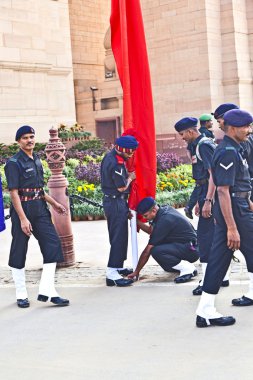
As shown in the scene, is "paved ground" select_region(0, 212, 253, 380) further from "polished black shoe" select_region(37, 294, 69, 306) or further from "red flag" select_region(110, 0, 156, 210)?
"red flag" select_region(110, 0, 156, 210)

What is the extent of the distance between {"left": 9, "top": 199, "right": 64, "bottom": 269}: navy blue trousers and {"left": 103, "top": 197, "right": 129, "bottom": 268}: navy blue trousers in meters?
0.87

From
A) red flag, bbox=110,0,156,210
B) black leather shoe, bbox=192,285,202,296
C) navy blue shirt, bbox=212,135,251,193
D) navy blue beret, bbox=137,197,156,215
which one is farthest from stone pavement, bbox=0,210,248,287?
navy blue shirt, bbox=212,135,251,193

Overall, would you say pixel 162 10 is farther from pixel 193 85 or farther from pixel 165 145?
pixel 165 145

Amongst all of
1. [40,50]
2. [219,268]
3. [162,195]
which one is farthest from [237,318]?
[40,50]

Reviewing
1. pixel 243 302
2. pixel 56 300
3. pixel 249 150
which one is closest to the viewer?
pixel 243 302

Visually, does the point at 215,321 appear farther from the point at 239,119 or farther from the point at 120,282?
the point at 120,282

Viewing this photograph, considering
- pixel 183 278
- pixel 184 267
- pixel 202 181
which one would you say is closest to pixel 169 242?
pixel 184 267

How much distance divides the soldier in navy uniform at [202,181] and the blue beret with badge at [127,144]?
586 millimetres

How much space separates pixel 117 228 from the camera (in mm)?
7051

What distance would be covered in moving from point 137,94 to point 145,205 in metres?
1.50

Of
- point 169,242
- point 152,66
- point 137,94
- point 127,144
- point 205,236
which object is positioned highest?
point 152,66

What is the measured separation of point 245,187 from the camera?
5320 millimetres

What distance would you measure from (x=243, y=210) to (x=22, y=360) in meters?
2.18

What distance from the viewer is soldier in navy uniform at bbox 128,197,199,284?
22.5 feet
